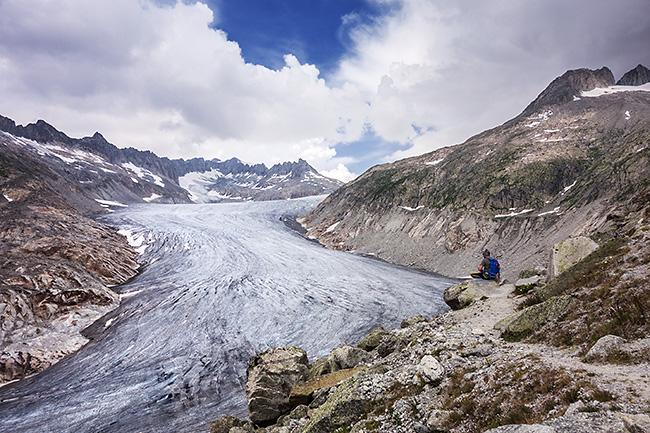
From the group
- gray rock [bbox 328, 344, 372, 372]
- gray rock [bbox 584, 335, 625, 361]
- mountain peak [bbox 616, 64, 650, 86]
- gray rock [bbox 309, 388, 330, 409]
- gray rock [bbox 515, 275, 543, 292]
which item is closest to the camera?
gray rock [bbox 584, 335, 625, 361]

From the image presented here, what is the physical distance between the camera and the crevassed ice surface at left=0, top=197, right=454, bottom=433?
17.1 m

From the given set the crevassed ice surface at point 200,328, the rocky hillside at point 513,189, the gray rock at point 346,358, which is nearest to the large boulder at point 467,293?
the gray rock at point 346,358

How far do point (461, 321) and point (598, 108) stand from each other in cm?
9088

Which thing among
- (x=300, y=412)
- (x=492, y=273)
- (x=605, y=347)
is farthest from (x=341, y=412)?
(x=492, y=273)

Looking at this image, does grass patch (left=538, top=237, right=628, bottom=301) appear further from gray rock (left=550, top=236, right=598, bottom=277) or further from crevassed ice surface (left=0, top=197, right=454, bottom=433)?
crevassed ice surface (left=0, top=197, right=454, bottom=433)

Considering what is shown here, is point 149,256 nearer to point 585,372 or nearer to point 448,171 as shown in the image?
point 585,372

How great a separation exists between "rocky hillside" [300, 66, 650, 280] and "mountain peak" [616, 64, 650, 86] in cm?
3121

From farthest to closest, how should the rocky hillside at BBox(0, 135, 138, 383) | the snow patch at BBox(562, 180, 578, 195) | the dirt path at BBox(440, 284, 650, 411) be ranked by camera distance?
the snow patch at BBox(562, 180, 578, 195)
the rocky hillside at BBox(0, 135, 138, 383)
the dirt path at BBox(440, 284, 650, 411)

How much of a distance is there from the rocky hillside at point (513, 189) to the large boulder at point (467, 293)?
1941 cm

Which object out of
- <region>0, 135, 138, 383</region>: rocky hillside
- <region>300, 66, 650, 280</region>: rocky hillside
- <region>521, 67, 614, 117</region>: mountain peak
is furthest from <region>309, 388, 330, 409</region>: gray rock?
<region>521, 67, 614, 117</region>: mountain peak

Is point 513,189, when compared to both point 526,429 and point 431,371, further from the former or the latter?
point 526,429

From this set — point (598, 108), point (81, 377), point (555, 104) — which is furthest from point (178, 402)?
point (555, 104)

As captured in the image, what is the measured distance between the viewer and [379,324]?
2678cm

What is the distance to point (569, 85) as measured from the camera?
87.6 m
